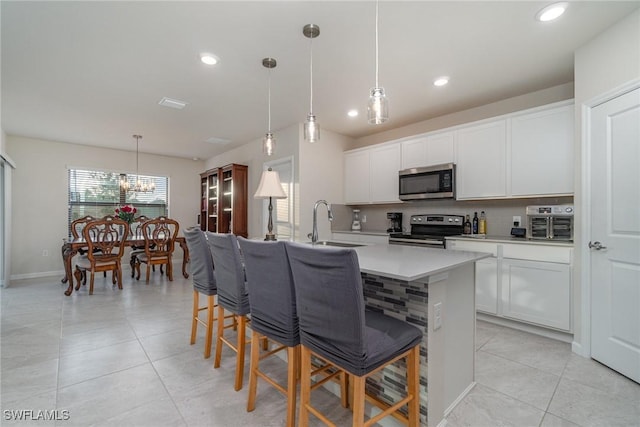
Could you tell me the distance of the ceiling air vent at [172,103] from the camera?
11.8ft

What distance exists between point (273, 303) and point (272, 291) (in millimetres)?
69

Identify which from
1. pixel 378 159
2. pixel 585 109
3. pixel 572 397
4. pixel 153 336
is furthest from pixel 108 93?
pixel 572 397

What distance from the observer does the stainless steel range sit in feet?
11.8

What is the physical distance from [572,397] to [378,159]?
11.4ft

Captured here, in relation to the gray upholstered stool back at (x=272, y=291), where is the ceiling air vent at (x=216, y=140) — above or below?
above

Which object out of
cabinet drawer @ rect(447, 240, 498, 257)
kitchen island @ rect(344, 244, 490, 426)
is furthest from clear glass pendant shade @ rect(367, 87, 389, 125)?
cabinet drawer @ rect(447, 240, 498, 257)

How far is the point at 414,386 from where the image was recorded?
1399 mm

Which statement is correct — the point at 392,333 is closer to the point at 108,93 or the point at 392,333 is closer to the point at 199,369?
the point at 199,369

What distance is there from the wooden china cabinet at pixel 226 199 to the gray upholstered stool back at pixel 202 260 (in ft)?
9.72

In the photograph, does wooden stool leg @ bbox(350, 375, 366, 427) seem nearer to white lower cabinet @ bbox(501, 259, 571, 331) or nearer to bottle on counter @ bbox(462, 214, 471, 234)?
white lower cabinet @ bbox(501, 259, 571, 331)

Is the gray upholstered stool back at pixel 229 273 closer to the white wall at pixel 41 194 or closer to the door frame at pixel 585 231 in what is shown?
the door frame at pixel 585 231

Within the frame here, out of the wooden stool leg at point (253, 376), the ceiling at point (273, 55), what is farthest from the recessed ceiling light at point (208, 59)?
the wooden stool leg at point (253, 376)

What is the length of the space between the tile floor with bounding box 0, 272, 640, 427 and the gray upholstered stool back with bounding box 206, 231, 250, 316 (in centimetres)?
56

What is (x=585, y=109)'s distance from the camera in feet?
7.89
